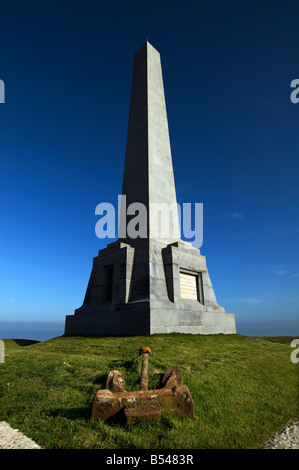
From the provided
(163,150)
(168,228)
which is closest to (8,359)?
(168,228)

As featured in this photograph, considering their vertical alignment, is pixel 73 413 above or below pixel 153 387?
below

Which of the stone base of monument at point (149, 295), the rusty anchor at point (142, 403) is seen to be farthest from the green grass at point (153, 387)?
the stone base of monument at point (149, 295)

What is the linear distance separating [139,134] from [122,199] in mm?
5189

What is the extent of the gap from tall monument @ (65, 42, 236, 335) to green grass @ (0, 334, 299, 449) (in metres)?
4.21

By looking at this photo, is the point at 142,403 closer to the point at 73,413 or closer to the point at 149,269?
the point at 73,413

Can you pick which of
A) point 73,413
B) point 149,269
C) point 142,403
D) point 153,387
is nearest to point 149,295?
point 149,269

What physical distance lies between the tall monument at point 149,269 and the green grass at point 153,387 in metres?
4.21

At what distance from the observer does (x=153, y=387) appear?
226 inches

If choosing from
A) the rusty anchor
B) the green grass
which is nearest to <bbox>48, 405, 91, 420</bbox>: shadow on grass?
the green grass

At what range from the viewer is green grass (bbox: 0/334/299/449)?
4195 millimetres

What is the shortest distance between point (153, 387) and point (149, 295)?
8306 mm

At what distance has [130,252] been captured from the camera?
15.9m

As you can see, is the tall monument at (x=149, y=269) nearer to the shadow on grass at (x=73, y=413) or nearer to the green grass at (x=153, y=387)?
the green grass at (x=153, y=387)

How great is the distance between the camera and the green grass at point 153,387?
13.8 feet
